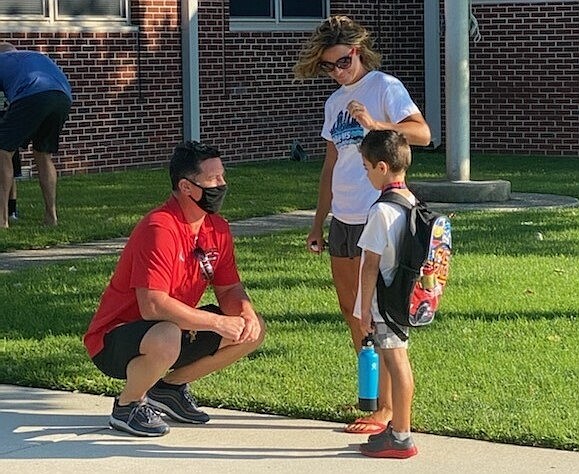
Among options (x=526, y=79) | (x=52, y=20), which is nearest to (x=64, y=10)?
(x=52, y=20)

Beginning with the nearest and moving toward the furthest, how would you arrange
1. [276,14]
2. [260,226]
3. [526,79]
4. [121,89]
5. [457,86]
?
[260,226] < [457,86] < [121,89] < [276,14] < [526,79]

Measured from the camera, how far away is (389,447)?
5516 mm

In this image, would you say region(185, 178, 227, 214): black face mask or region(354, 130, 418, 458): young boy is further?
region(185, 178, 227, 214): black face mask

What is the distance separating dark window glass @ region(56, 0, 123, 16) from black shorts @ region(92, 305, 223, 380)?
34.3 ft

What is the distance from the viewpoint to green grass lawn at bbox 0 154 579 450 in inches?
243

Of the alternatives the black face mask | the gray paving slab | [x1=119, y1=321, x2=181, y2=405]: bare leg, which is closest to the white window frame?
the gray paving slab

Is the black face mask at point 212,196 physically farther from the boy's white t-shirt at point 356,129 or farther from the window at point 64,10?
the window at point 64,10

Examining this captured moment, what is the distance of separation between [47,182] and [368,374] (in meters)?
A: 6.30

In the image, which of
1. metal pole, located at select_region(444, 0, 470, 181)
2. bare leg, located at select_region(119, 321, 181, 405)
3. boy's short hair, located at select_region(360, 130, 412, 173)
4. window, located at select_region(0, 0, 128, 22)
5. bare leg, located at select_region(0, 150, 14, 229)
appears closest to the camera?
boy's short hair, located at select_region(360, 130, 412, 173)

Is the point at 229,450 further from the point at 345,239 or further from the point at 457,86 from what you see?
the point at 457,86

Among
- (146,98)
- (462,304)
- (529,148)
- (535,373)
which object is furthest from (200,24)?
(535,373)

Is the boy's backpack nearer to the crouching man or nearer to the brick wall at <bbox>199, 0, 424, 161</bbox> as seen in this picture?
the crouching man

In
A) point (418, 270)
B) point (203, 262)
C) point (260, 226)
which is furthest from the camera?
point (260, 226)

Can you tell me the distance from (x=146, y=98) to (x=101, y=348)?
11450 mm
